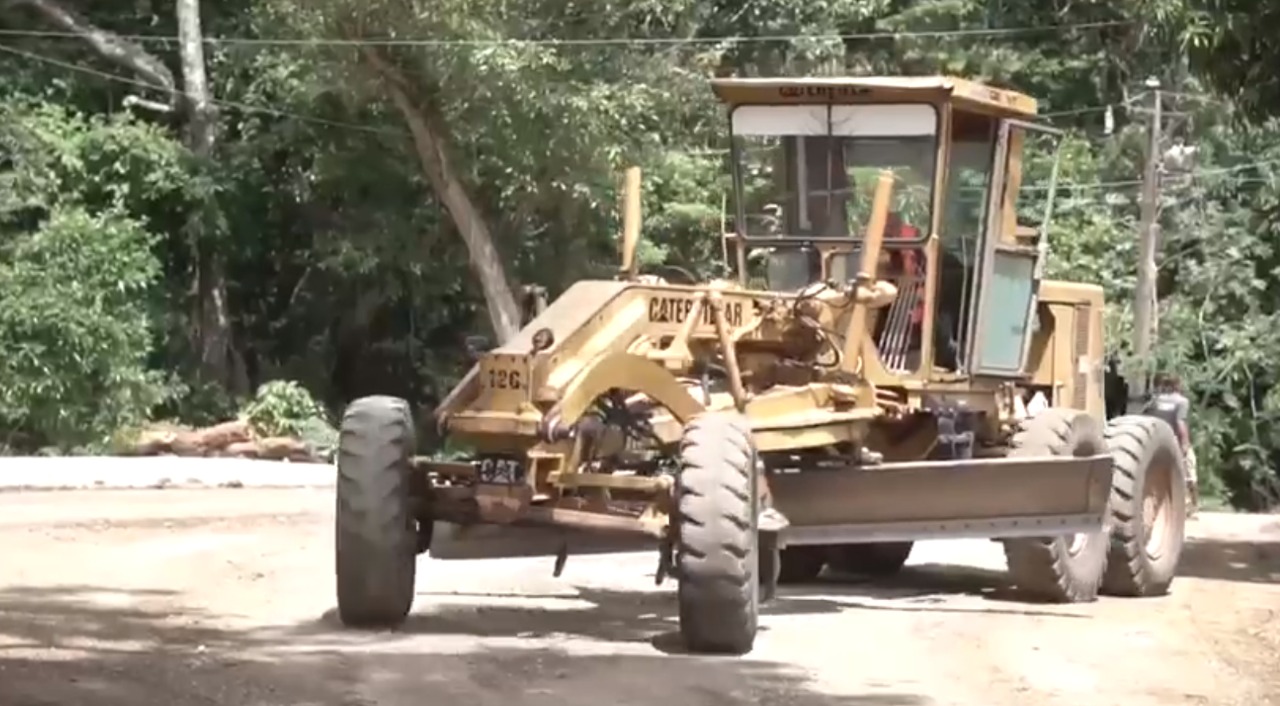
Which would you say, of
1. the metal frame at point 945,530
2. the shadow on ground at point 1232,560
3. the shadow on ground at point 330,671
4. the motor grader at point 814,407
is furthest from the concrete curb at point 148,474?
the metal frame at point 945,530

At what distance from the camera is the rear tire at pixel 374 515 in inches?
450

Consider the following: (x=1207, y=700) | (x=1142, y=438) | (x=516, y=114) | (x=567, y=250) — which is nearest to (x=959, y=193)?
(x=1142, y=438)

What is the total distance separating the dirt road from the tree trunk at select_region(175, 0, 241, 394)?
17658 millimetres

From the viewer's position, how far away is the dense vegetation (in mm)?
30891

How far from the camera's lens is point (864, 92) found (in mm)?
13516

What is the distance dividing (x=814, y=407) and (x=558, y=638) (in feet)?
6.89

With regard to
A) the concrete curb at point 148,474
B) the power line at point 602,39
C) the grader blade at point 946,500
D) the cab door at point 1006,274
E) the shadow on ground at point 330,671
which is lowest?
the concrete curb at point 148,474

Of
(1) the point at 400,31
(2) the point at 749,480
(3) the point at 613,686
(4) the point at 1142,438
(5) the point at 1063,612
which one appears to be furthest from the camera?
(1) the point at 400,31

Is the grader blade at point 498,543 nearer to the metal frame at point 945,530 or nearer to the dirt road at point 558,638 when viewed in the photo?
the dirt road at point 558,638

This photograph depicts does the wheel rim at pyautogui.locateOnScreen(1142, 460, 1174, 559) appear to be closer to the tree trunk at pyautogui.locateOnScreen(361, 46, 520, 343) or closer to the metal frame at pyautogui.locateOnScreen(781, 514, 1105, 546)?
the metal frame at pyautogui.locateOnScreen(781, 514, 1105, 546)

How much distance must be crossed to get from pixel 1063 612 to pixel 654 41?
19.7 metres

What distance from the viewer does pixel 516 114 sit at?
30.5 meters

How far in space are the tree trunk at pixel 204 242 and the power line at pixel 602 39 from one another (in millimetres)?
592

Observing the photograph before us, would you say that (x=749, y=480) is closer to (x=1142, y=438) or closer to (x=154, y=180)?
(x=1142, y=438)
